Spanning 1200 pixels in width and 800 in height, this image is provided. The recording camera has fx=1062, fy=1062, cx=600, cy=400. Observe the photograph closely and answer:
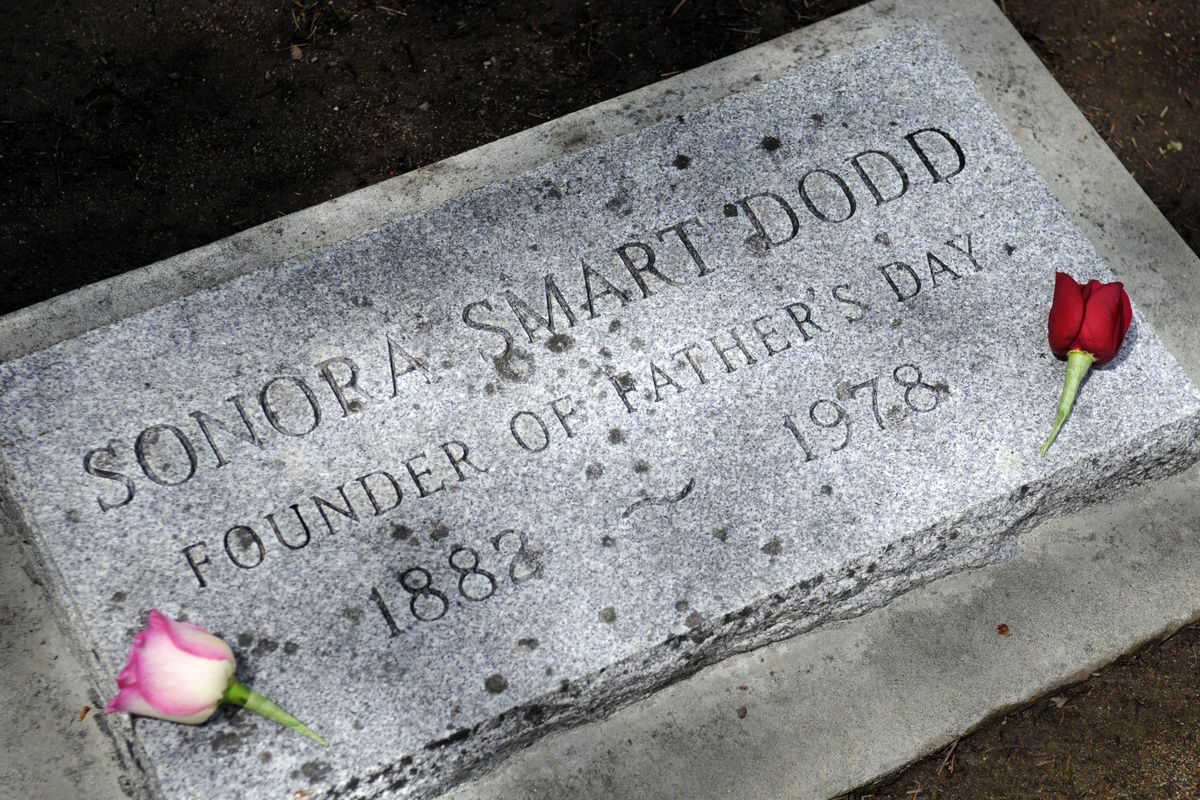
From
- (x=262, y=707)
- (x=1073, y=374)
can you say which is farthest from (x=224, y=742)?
(x=1073, y=374)

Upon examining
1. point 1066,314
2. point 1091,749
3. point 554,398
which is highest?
point 554,398

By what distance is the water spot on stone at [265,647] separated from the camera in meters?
2.30

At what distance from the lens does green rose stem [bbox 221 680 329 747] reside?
2.08m

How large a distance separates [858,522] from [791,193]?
0.92 m

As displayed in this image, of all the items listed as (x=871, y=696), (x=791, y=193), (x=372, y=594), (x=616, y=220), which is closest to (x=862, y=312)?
(x=791, y=193)

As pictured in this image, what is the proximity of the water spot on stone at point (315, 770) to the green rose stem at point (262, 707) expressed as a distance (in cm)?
4

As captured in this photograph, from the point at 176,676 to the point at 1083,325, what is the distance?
209 cm

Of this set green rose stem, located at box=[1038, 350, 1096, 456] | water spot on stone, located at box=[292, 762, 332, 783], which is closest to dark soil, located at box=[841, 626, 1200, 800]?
green rose stem, located at box=[1038, 350, 1096, 456]

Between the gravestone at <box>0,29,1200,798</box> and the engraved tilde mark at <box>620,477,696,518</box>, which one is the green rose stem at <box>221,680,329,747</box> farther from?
the engraved tilde mark at <box>620,477,696,518</box>

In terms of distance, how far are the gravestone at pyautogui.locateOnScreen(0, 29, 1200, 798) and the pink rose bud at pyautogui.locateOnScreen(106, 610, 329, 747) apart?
0.20m

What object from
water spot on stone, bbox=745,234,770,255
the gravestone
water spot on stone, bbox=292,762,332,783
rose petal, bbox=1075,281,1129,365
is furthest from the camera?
water spot on stone, bbox=745,234,770,255

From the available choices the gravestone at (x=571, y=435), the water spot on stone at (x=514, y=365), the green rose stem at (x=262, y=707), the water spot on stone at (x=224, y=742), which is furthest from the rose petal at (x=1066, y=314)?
the water spot on stone at (x=224, y=742)

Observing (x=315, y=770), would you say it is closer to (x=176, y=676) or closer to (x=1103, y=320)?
(x=176, y=676)

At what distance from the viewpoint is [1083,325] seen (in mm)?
2463
